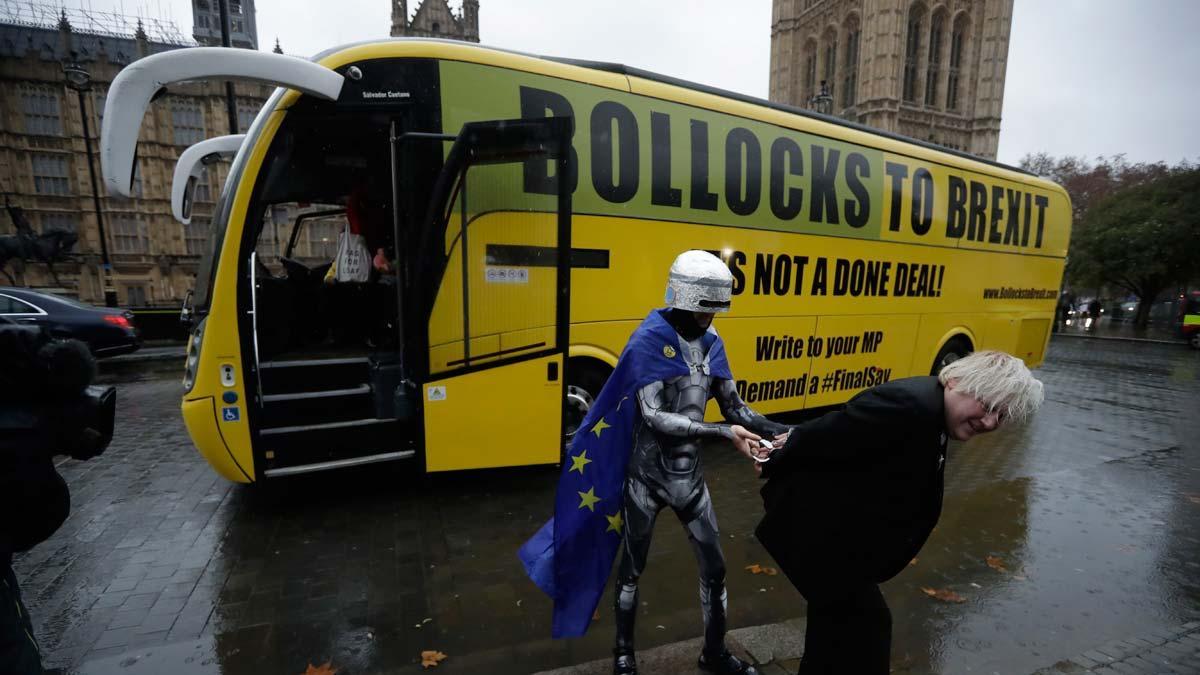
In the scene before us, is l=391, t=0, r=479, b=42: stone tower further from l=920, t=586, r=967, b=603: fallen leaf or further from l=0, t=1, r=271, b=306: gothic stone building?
l=920, t=586, r=967, b=603: fallen leaf

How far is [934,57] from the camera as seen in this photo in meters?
65.3

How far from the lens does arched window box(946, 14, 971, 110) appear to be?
2557 inches

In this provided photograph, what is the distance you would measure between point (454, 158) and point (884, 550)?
3.72m

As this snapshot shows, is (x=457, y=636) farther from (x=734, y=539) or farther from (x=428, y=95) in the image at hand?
(x=428, y=95)

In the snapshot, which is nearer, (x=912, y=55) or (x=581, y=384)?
(x=581, y=384)

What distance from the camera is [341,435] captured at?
4.65m

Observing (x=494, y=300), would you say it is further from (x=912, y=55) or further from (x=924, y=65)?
(x=912, y=55)

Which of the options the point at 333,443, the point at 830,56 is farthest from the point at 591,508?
the point at 830,56

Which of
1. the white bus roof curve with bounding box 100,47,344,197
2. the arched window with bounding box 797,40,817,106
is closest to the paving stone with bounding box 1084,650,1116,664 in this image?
the white bus roof curve with bounding box 100,47,344,197

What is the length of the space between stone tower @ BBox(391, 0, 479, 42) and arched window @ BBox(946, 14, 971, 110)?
54923 millimetres

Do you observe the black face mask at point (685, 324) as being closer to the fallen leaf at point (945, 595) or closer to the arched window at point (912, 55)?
the fallen leaf at point (945, 595)

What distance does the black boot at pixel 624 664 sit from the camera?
276cm

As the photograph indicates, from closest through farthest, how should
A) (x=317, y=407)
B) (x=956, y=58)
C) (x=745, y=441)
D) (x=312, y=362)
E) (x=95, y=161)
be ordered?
(x=745, y=441) → (x=317, y=407) → (x=312, y=362) → (x=95, y=161) → (x=956, y=58)

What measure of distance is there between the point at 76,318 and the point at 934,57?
81.0 meters
